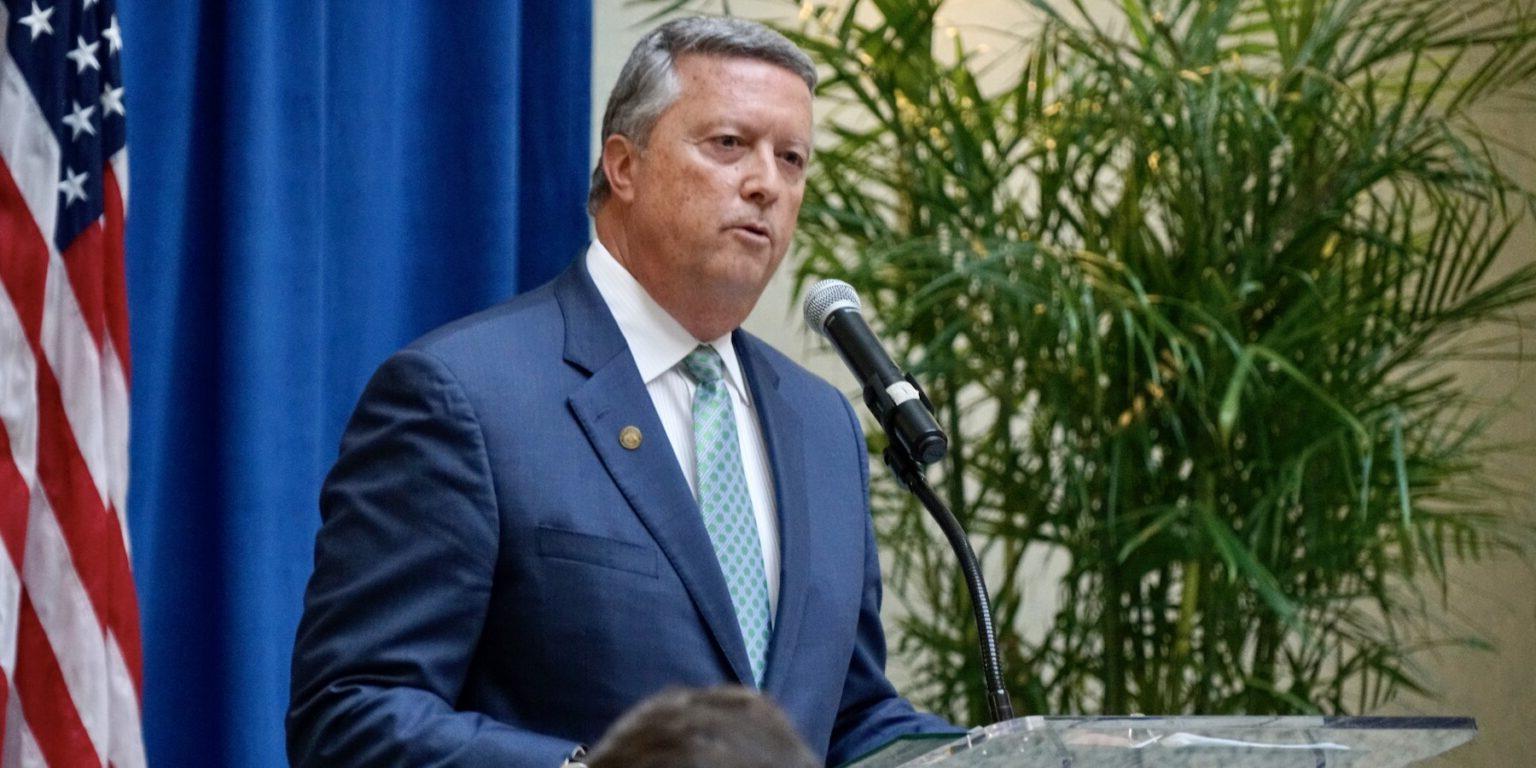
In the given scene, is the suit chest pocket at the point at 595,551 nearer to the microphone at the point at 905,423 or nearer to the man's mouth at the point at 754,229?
the microphone at the point at 905,423

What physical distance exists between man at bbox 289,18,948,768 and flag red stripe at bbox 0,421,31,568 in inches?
25.3

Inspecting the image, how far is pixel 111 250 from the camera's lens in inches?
99.3

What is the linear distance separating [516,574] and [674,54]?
662 millimetres

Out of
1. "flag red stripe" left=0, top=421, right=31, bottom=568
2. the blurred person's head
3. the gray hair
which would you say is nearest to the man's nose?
the gray hair

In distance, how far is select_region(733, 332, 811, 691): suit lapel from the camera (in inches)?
79.4

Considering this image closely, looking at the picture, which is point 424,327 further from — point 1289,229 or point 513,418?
point 1289,229

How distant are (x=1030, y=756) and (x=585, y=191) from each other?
214 cm

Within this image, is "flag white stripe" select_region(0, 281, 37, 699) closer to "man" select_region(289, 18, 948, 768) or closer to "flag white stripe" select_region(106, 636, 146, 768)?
"flag white stripe" select_region(106, 636, 146, 768)

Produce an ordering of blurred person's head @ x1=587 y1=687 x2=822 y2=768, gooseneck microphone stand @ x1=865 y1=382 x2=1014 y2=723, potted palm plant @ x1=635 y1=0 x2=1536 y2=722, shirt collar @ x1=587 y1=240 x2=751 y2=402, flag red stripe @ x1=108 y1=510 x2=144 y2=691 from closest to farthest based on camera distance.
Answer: blurred person's head @ x1=587 y1=687 x2=822 y2=768 → gooseneck microphone stand @ x1=865 y1=382 x2=1014 y2=723 → shirt collar @ x1=587 y1=240 x2=751 y2=402 → flag red stripe @ x1=108 y1=510 x2=144 y2=691 → potted palm plant @ x1=635 y1=0 x2=1536 y2=722

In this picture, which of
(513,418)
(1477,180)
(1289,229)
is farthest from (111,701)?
(1477,180)

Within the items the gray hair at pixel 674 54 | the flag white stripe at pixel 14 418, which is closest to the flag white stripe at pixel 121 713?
the flag white stripe at pixel 14 418

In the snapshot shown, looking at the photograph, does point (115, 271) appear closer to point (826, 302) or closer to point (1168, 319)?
point (826, 302)

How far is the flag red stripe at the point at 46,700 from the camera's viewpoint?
95.5 inches

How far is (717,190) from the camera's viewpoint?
216 cm
